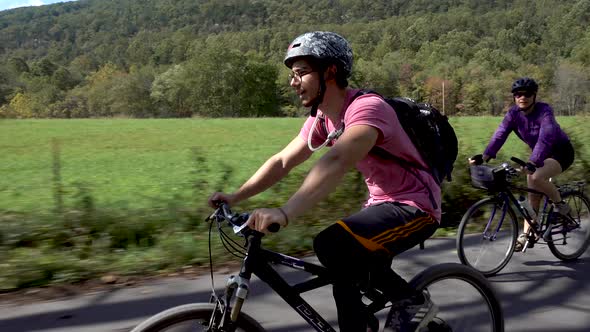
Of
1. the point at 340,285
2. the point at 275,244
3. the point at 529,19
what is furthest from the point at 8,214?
the point at 529,19

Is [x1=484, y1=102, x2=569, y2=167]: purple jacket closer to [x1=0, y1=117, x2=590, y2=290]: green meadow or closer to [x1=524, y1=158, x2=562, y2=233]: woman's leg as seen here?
[x1=524, y1=158, x2=562, y2=233]: woman's leg

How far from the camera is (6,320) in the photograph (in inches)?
154

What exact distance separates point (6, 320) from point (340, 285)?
2.58 m

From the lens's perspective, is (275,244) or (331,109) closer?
(331,109)

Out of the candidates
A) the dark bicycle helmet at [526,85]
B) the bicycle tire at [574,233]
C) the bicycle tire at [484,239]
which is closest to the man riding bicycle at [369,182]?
the bicycle tire at [484,239]

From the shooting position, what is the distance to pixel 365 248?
7.98 ft

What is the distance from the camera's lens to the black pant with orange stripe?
242 cm

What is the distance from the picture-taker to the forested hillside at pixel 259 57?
16.2 m

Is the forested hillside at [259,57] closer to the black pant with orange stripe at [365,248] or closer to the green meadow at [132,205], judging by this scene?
the black pant with orange stripe at [365,248]

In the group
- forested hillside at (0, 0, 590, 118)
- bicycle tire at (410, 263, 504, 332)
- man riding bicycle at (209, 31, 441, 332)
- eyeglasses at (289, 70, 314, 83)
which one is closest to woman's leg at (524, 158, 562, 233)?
forested hillside at (0, 0, 590, 118)

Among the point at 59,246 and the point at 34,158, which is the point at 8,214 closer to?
the point at 59,246

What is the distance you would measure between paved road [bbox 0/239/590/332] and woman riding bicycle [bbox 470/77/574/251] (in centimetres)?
75

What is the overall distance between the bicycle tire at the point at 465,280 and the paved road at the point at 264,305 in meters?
1.05

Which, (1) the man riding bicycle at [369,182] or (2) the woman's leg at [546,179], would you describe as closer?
(1) the man riding bicycle at [369,182]
